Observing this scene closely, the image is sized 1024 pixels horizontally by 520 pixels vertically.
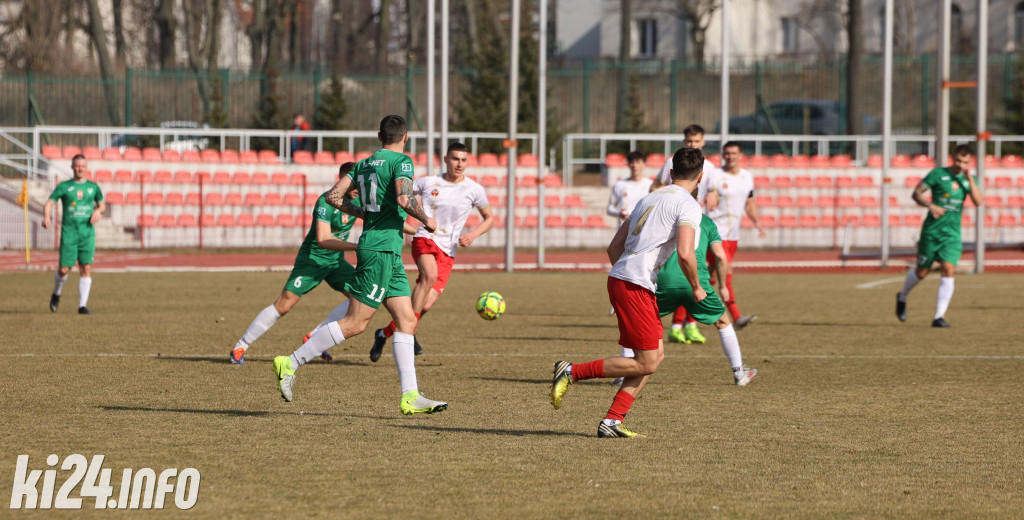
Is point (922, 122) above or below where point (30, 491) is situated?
above

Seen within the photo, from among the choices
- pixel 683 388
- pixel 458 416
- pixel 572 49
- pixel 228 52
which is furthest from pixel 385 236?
pixel 228 52

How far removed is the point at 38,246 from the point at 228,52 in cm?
4515

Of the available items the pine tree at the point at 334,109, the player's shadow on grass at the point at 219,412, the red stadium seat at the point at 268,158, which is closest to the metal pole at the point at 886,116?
the red stadium seat at the point at 268,158

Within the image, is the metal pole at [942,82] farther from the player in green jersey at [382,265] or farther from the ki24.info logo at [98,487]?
the ki24.info logo at [98,487]

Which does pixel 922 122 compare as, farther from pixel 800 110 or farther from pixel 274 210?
pixel 274 210

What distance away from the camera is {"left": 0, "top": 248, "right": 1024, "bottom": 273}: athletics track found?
80.7 feet

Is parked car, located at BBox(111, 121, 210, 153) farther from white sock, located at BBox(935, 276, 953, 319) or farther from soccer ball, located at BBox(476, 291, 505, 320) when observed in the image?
soccer ball, located at BBox(476, 291, 505, 320)

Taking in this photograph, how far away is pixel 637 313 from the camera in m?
7.09

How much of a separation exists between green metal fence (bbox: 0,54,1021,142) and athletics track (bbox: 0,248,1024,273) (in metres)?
9.93

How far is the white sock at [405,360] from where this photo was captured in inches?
308

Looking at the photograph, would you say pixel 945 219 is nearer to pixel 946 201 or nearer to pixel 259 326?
pixel 946 201

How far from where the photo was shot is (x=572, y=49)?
6184 centimetres

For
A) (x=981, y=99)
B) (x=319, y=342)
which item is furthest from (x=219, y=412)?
(x=981, y=99)

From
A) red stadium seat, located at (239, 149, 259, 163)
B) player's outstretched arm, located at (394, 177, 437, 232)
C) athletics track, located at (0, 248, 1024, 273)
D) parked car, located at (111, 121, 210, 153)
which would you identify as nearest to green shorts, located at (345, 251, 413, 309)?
player's outstretched arm, located at (394, 177, 437, 232)
